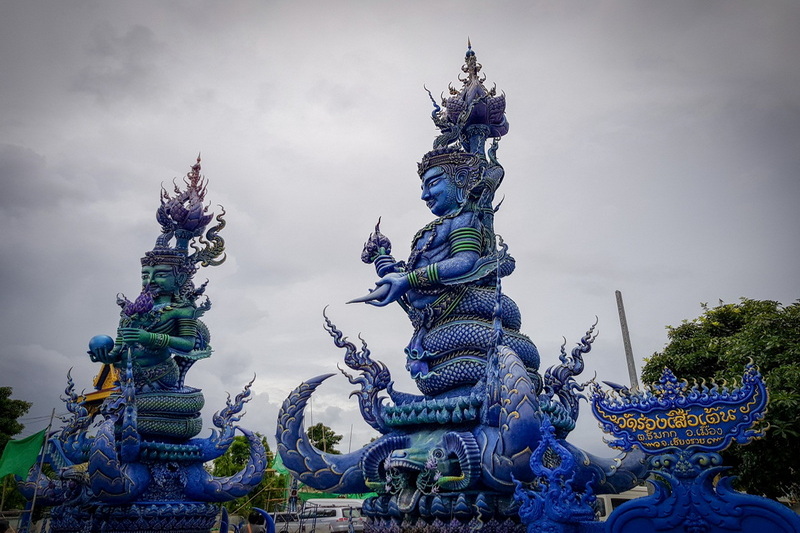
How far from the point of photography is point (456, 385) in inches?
407

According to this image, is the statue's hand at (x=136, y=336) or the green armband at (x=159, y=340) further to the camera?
the green armband at (x=159, y=340)

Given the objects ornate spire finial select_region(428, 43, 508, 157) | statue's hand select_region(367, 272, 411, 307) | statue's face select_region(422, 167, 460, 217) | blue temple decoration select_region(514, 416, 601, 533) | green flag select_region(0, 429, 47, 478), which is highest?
ornate spire finial select_region(428, 43, 508, 157)

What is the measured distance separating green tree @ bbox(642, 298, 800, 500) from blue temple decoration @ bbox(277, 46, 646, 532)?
2771 millimetres

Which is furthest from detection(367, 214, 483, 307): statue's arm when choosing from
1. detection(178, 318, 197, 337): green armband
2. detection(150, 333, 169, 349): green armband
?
detection(178, 318, 197, 337): green armband

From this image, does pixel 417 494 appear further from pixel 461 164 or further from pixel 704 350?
pixel 704 350

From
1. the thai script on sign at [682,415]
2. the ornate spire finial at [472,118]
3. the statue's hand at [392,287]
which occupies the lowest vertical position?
the thai script on sign at [682,415]

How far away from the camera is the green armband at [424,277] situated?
429 inches

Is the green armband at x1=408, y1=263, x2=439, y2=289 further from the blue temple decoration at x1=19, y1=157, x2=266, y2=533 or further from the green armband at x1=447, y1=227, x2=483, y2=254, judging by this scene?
the blue temple decoration at x1=19, y1=157, x2=266, y2=533

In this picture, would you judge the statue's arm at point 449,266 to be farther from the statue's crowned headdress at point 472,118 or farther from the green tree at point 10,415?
the green tree at point 10,415

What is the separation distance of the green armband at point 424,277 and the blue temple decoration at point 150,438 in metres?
5.69

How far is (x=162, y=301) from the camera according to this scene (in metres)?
15.3

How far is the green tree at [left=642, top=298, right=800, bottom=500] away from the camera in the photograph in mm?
10289

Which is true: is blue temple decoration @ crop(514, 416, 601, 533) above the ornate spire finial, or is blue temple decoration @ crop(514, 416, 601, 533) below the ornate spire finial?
below

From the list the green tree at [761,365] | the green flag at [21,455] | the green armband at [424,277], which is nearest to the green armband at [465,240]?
the green armband at [424,277]
